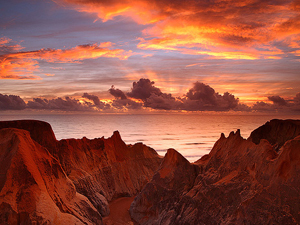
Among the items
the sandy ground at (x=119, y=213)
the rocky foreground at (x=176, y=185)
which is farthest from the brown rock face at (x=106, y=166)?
the sandy ground at (x=119, y=213)

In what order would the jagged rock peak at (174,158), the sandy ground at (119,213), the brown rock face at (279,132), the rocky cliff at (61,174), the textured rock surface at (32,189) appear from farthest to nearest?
1. the brown rock face at (279,132)
2. the sandy ground at (119,213)
3. the jagged rock peak at (174,158)
4. the rocky cliff at (61,174)
5. the textured rock surface at (32,189)

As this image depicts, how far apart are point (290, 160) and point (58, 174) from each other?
15.5m

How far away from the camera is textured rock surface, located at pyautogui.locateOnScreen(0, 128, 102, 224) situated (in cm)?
1388

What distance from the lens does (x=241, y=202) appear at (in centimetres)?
1538

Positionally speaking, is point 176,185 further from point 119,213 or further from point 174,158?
point 119,213

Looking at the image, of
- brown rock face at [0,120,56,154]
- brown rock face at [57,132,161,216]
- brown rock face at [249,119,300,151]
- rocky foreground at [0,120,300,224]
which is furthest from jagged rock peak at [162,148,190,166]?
brown rock face at [0,120,56,154]

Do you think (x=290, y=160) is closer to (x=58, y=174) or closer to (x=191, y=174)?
(x=191, y=174)

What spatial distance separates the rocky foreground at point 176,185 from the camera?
46.7 feet

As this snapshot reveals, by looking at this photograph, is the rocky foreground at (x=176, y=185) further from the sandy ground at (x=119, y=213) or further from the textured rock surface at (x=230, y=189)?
the sandy ground at (x=119, y=213)

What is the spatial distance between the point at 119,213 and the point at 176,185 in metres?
7.76

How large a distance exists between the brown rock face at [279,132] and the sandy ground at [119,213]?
1561cm

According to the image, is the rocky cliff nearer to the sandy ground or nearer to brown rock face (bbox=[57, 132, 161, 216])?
brown rock face (bbox=[57, 132, 161, 216])

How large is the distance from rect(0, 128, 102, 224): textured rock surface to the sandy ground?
392cm

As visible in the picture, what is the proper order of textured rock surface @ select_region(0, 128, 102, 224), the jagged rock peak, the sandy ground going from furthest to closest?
the sandy ground → the jagged rock peak → textured rock surface @ select_region(0, 128, 102, 224)
